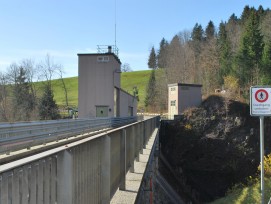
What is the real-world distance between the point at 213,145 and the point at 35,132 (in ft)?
109

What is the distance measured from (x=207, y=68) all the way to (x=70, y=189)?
8424 cm

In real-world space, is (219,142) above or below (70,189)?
below

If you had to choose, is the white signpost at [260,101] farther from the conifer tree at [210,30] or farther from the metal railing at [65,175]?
the conifer tree at [210,30]

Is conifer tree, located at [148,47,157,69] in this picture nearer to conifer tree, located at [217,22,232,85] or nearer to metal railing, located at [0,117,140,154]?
conifer tree, located at [217,22,232,85]

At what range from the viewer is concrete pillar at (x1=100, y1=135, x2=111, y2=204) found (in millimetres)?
5941

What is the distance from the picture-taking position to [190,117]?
172 ft

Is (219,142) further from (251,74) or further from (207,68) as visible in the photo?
(207,68)

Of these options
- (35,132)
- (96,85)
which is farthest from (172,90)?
(35,132)

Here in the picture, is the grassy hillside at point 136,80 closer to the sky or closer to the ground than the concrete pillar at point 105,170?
closer to the sky

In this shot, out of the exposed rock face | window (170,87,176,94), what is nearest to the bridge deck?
the exposed rock face

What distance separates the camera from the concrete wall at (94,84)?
137ft

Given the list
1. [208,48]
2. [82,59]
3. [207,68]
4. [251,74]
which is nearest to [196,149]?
[82,59]

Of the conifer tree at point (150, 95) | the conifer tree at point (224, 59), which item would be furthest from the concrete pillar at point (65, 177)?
the conifer tree at point (150, 95)

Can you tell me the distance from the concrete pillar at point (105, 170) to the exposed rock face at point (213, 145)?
34.8 metres
